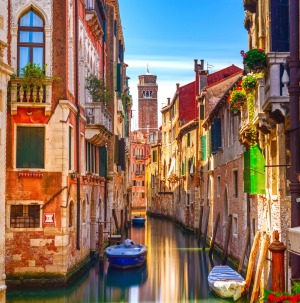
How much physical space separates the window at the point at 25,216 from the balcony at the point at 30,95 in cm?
243

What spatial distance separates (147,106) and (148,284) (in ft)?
208

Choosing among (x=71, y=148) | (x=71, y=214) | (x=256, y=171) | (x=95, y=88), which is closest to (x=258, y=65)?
(x=256, y=171)

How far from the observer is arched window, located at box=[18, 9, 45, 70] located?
52.0 feet

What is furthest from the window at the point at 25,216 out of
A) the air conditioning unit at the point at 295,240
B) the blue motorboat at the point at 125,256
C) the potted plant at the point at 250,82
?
the air conditioning unit at the point at 295,240

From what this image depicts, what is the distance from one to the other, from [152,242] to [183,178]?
10896 millimetres

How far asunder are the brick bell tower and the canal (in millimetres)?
53678

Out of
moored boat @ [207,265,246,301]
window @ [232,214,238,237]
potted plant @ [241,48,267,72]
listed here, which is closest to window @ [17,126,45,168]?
moored boat @ [207,265,246,301]

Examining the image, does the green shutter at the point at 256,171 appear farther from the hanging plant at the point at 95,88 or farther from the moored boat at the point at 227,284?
the hanging plant at the point at 95,88

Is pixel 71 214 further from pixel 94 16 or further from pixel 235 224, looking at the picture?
pixel 94 16

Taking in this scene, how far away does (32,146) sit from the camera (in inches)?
617

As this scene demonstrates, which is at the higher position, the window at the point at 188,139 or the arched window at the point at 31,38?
the arched window at the point at 31,38

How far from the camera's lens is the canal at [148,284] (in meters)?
15.0

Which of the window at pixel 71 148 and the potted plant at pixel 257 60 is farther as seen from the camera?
the window at pixel 71 148

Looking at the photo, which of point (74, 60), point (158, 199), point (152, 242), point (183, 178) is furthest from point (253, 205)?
point (158, 199)
